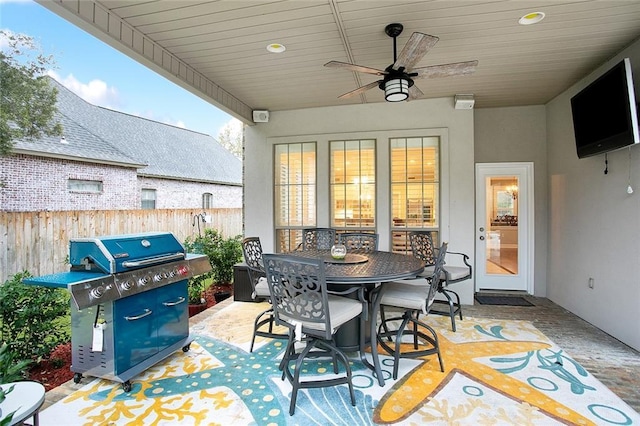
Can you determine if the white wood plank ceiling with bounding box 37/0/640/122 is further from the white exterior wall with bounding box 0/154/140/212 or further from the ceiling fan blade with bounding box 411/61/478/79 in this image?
the white exterior wall with bounding box 0/154/140/212

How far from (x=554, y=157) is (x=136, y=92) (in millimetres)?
14041

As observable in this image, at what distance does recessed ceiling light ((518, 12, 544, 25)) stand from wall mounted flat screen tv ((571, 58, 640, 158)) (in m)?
0.87

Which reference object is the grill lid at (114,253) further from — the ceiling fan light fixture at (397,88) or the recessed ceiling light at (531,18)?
the recessed ceiling light at (531,18)

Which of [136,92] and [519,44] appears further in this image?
[136,92]

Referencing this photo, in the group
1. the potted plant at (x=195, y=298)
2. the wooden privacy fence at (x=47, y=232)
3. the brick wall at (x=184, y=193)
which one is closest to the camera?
the wooden privacy fence at (x=47, y=232)

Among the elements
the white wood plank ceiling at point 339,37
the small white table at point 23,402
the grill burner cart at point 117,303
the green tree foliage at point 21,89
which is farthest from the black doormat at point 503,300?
the green tree foliage at point 21,89

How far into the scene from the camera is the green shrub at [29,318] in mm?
2391

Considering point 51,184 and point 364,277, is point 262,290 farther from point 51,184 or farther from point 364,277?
point 51,184

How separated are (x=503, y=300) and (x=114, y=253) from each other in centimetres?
489

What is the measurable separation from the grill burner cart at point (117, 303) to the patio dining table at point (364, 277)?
144 centimetres

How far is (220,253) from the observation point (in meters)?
4.85

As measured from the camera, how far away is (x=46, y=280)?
207 cm

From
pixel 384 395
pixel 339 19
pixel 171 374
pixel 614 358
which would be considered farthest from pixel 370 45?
pixel 614 358

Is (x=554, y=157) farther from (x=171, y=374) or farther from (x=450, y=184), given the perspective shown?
(x=171, y=374)
